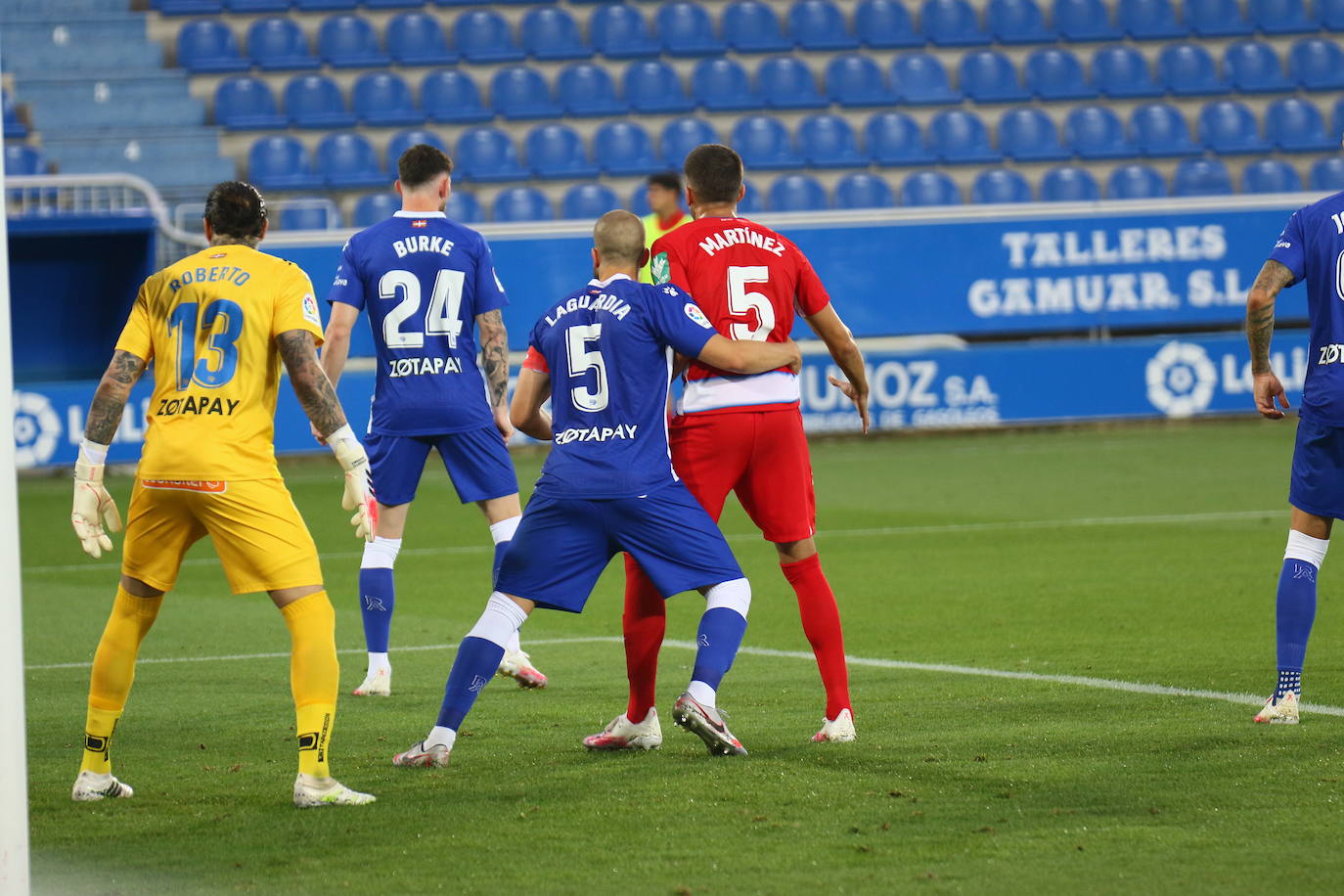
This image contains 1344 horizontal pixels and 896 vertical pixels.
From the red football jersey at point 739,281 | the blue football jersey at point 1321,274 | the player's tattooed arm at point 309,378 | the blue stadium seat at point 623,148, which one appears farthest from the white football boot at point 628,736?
the blue stadium seat at point 623,148

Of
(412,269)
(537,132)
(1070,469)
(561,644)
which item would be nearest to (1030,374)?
(1070,469)

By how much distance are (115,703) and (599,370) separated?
1.81 meters

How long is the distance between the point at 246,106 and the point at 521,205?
3.97 meters

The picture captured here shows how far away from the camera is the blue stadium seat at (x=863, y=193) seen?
23.4 meters

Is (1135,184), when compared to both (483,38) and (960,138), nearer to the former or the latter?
(960,138)

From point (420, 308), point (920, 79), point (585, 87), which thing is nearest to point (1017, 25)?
point (920, 79)

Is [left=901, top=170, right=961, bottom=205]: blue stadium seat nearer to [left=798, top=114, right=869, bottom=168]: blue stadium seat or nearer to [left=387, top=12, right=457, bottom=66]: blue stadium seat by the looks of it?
[left=798, top=114, right=869, bottom=168]: blue stadium seat

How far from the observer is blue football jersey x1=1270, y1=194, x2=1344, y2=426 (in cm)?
621

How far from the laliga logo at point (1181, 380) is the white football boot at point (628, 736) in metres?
16.2

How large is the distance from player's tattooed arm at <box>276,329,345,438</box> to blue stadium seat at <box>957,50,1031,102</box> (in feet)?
69.1

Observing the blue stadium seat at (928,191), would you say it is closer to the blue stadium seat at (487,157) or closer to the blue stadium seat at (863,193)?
the blue stadium seat at (863,193)

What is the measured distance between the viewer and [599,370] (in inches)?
225

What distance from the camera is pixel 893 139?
24.4m

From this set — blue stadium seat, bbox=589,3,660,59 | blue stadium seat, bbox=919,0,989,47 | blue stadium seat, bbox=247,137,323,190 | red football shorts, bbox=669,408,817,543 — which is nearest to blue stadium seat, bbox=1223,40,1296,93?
blue stadium seat, bbox=919,0,989,47
